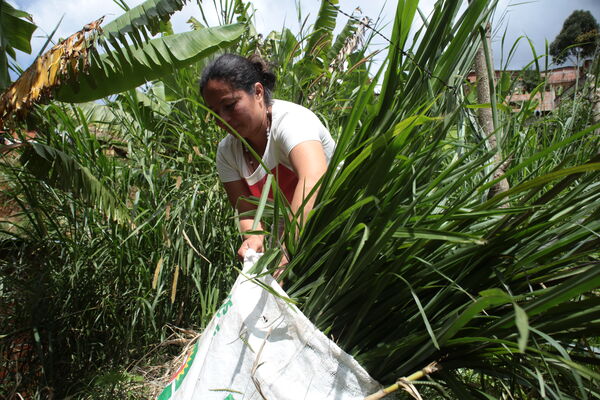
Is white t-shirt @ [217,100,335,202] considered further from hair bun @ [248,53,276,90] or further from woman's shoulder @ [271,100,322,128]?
hair bun @ [248,53,276,90]

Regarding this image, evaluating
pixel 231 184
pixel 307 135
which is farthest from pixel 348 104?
pixel 307 135

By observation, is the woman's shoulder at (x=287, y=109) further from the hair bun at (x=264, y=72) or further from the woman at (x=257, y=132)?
the hair bun at (x=264, y=72)

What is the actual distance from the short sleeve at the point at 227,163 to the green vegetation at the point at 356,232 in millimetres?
285

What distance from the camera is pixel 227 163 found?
192 cm

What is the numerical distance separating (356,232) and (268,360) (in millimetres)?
322

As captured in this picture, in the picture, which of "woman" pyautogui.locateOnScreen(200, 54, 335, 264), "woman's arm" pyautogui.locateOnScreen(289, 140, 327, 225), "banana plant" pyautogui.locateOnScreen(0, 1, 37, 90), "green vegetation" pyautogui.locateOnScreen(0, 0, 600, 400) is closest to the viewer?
"green vegetation" pyautogui.locateOnScreen(0, 0, 600, 400)

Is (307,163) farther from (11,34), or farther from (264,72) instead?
(11,34)

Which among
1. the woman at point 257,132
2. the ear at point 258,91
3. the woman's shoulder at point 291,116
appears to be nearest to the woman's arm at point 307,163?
the woman at point 257,132

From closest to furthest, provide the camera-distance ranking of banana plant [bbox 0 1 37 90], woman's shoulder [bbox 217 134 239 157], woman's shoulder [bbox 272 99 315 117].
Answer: woman's shoulder [bbox 272 99 315 117]
woman's shoulder [bbox 217 134 239 157]
banana plant [bbox 0 1 37 90]

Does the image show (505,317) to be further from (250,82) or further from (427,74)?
(250,82)

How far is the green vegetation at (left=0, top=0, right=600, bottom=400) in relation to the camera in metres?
0.89

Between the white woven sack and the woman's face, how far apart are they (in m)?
0.73

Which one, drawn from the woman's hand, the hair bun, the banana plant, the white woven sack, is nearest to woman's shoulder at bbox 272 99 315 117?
the hair bun

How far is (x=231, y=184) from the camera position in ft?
6.36
